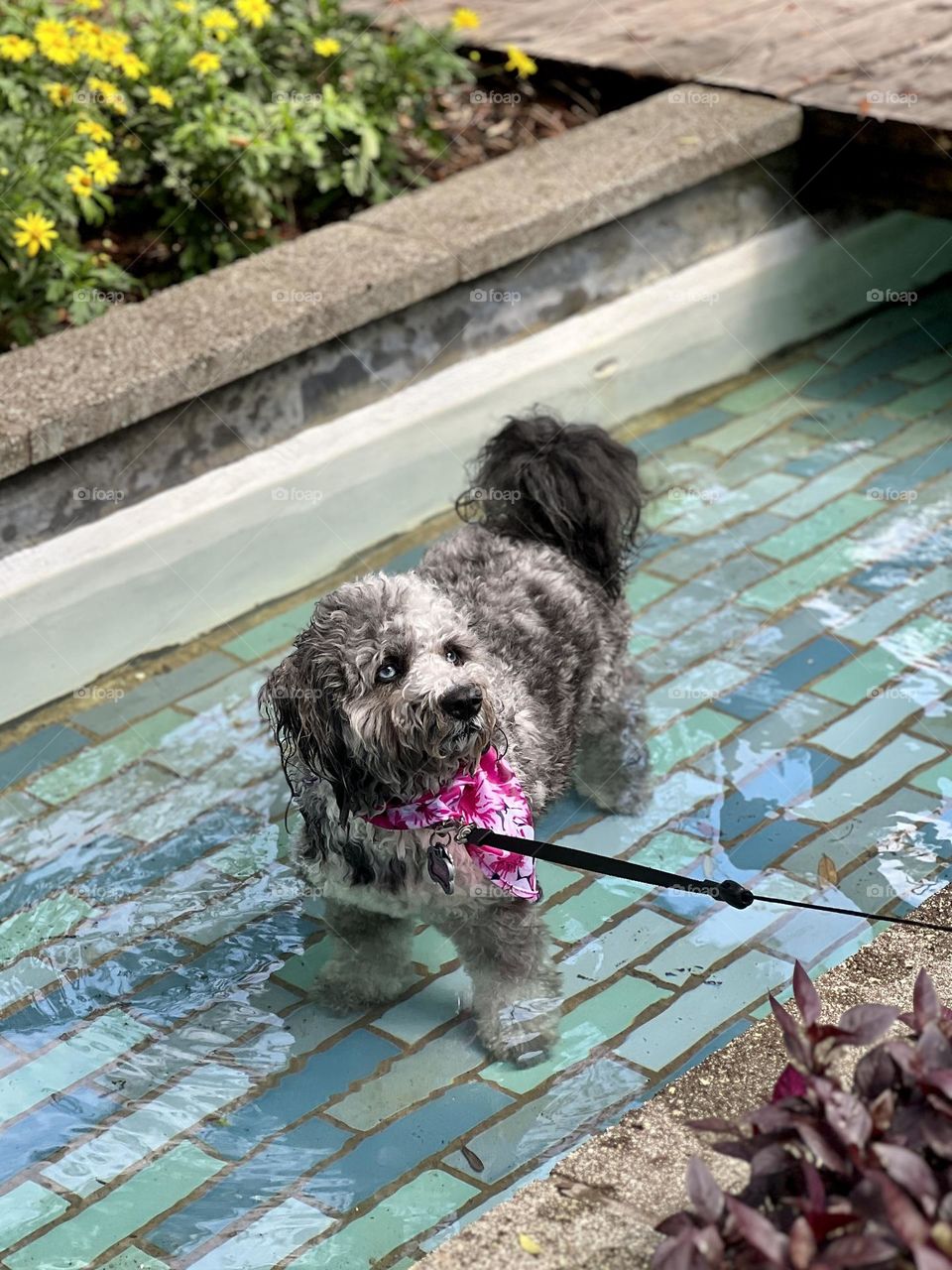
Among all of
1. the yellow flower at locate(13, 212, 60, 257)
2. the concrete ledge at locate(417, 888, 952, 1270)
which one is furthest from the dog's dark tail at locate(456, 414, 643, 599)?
the yellow flower at locate(13, 212, 60, 257)

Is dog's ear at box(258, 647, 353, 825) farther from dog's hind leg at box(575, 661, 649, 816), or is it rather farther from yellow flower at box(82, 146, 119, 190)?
yellow flower at box(82, 146, 119, 190)

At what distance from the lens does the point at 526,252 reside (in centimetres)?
578

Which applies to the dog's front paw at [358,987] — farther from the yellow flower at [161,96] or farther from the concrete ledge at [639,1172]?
the yellow flower at [161,96]

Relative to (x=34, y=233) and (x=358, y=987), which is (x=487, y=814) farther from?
(x=34, y=233)

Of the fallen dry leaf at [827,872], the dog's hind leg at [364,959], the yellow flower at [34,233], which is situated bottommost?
the fallen dry leaf at [827,872]

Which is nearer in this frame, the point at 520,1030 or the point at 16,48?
the point at 520,1030

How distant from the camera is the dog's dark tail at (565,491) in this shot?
4062 millimetres

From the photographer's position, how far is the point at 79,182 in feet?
17.5

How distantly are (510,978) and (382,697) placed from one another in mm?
808

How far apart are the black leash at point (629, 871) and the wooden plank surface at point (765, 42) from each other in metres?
4.30

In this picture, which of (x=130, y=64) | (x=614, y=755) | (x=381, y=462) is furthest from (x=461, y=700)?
(x=130, y=64)

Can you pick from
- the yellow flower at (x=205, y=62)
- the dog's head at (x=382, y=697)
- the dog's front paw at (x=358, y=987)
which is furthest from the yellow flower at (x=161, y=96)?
the dog's front paw at (x=358, y=987)

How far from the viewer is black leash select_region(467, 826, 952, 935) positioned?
284 cm

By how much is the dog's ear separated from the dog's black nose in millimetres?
251
